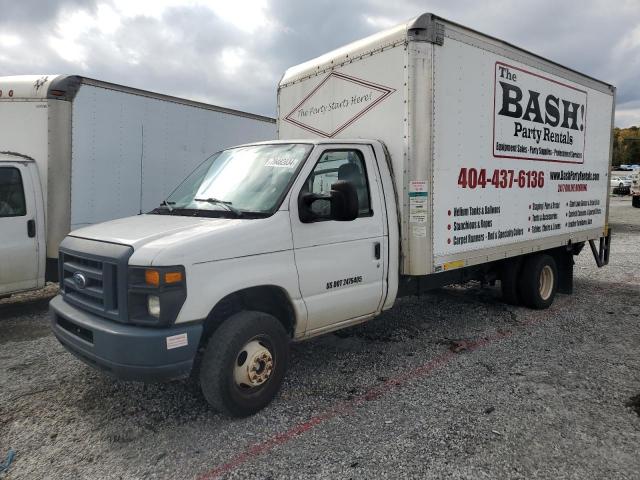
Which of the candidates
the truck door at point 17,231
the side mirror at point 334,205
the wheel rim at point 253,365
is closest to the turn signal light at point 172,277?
the wheel rim at point 253,365

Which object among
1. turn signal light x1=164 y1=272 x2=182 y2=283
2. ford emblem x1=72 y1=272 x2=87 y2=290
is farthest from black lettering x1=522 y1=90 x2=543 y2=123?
ford emblem x1=72 y1=272 x2=87 y2=290

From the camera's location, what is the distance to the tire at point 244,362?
11.3ft

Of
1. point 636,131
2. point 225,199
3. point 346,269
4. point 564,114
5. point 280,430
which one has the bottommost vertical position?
point 280,430

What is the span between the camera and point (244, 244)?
353cm

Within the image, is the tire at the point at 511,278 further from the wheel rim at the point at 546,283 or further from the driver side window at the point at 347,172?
the driver side window at the point at 347,172

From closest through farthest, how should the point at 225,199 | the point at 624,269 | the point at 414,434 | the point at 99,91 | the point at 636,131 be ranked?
the point at 414,434, the point at 225,199, the point at 99,91, the point at 624,269, the point at 636,131

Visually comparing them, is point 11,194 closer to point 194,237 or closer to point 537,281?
point 194,237

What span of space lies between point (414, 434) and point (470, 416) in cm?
54

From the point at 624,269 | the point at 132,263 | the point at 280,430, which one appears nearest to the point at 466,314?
the point at 280,430

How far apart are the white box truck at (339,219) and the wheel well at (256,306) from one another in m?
0.02

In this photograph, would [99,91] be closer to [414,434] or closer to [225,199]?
[225,199]

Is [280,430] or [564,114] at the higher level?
[564,114]

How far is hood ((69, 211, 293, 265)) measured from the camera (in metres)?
3.20

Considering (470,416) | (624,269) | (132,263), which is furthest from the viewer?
(624,269)
